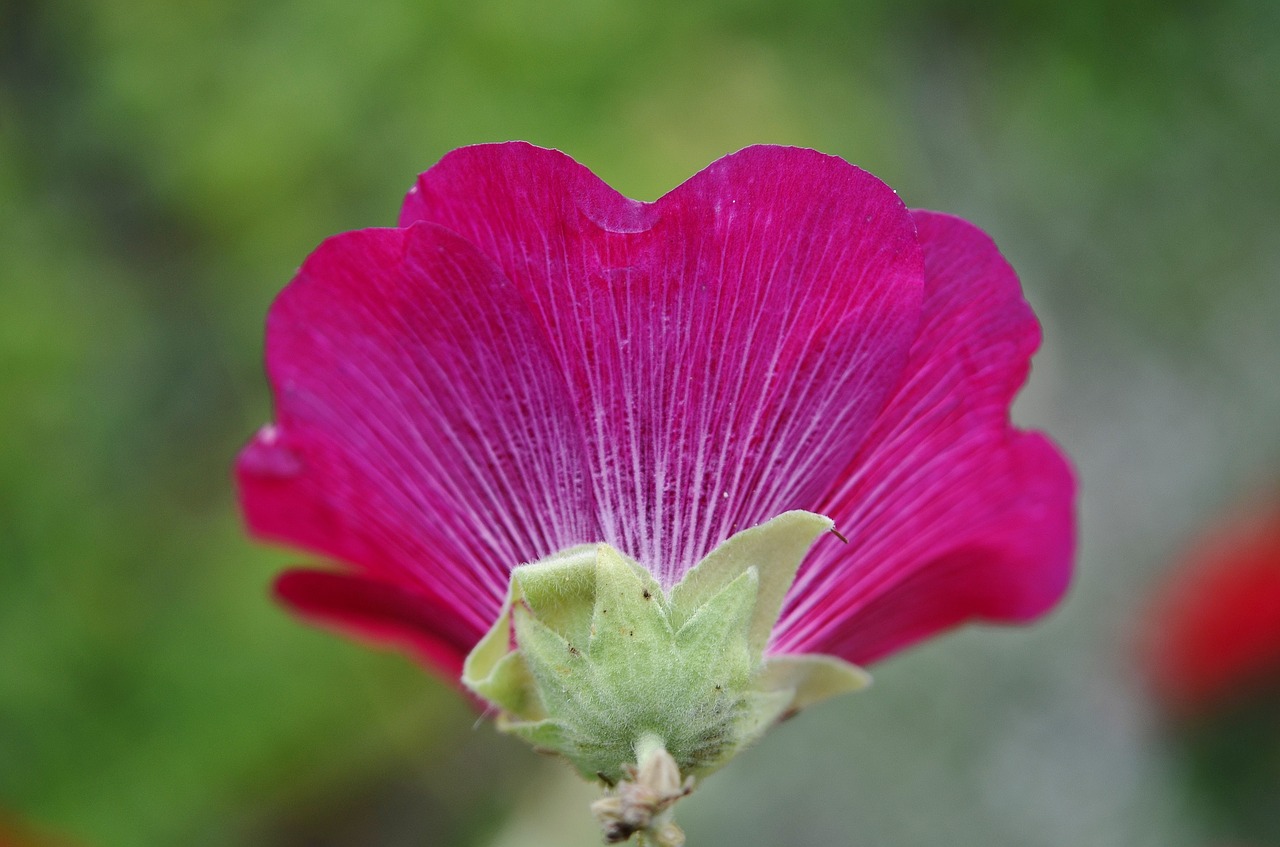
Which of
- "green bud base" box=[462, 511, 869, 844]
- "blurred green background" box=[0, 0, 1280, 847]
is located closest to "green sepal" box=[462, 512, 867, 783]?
"green bud base" box=[462, 511, 869, 844]

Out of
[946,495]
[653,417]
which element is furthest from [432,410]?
[946,495]

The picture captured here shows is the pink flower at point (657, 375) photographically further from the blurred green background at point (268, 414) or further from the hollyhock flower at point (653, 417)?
the blurred green background at point (268, 414)

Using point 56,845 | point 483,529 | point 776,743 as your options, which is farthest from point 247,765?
point 483,529

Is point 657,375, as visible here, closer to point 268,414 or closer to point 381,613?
point 381,613

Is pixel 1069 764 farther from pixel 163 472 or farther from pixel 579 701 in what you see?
pixel 579 701

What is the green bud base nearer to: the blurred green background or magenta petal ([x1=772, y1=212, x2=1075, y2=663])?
magenta petal ([x1=772, y1=212, x2=1075, y2=663])

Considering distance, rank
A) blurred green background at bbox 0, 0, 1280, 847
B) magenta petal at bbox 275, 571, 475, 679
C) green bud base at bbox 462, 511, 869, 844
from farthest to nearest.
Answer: blurred green background at bbox 0, 0, 1280, 847, magenta petal at bbox 275, 571, 475, 679, green bud base at bbox 462, 511, 869, 844

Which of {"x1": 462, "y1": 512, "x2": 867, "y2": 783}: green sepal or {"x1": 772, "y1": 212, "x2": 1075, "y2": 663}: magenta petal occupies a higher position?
{"x1": 772, "y1": 212, "x2": 1075, "y2": 663}: magenta petal
